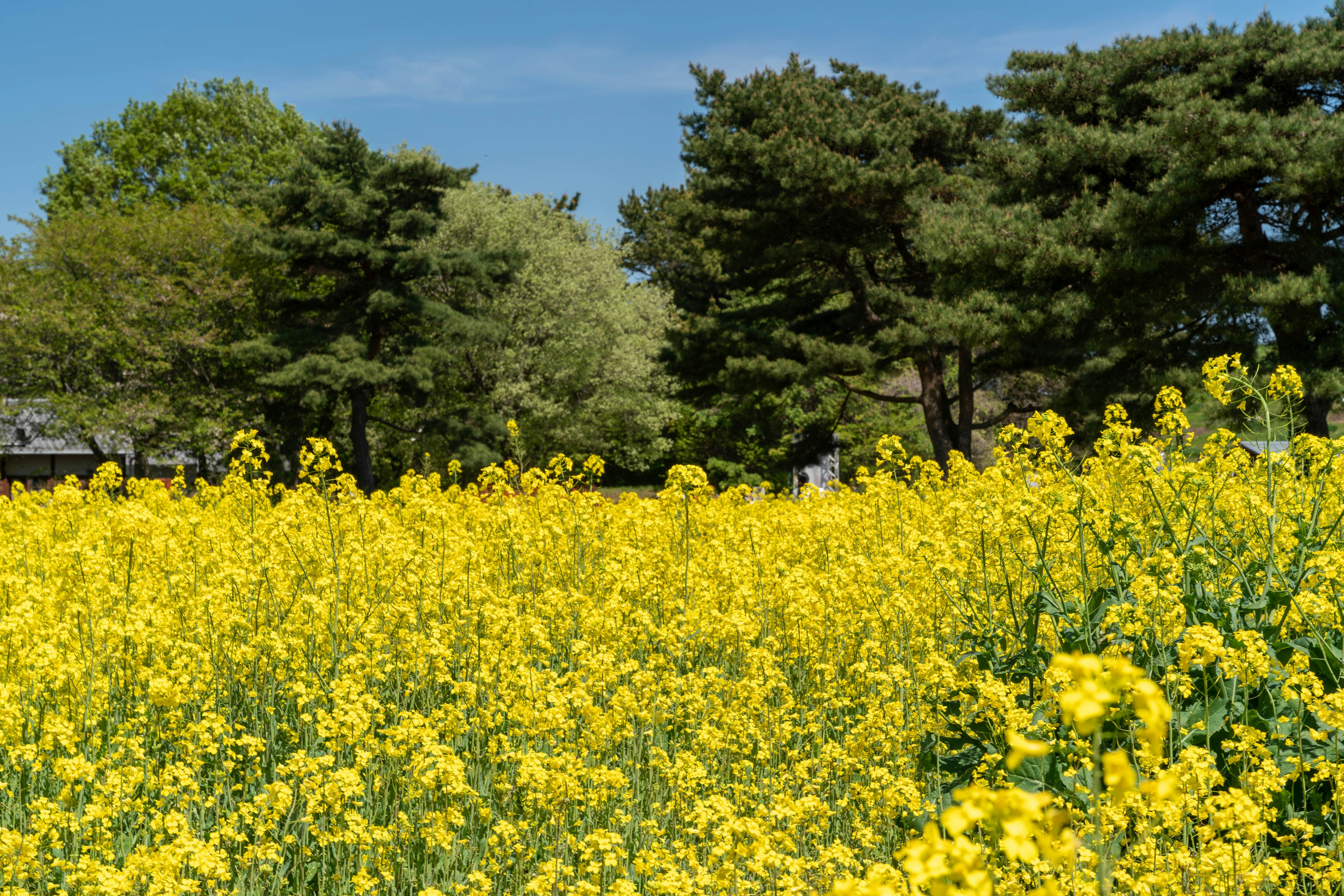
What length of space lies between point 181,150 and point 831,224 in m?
28.7

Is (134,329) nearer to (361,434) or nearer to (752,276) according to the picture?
(361,434)

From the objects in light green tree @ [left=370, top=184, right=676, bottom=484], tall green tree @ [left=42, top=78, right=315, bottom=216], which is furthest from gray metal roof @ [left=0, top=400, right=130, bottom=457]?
tall green tree @ [left=42, top=78, right=315, bottom=216]

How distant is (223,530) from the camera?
725 centimetres

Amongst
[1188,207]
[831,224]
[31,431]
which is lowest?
[31,431]

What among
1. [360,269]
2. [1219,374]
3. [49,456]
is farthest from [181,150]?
[1219,374]

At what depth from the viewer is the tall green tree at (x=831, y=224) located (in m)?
18.4

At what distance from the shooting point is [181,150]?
36.6 meters

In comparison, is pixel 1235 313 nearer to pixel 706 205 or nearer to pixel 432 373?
pixel 706 205

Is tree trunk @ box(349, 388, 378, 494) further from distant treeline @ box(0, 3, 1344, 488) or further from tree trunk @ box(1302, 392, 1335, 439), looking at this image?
tree trunk @ box(1302, 392, 1335, 439)

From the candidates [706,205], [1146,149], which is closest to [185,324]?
[706,205]

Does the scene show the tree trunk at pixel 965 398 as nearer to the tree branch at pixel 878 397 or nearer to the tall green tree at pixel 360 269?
the tree branch at pixel 878 397

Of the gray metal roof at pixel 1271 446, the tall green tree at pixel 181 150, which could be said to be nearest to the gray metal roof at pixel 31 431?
the tall green tree at pixel 181 150

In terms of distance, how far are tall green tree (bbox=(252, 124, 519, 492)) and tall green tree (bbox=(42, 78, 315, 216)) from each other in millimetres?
13633

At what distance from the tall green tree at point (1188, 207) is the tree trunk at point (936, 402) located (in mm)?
4251
